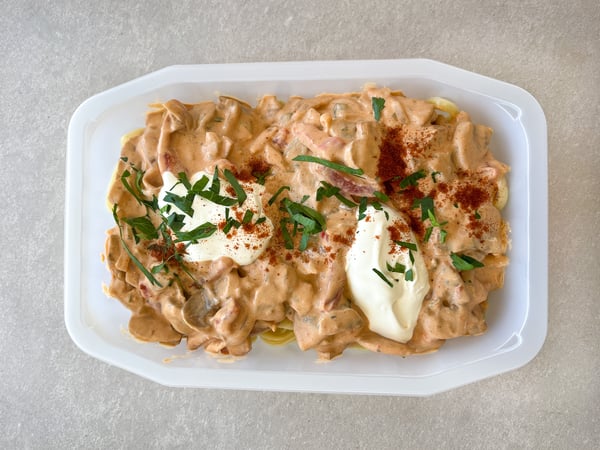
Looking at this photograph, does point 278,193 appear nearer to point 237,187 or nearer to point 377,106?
point 237,187

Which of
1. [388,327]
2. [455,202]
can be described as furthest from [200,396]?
[455,202]

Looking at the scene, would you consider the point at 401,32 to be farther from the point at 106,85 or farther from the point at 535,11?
the point at 106,85

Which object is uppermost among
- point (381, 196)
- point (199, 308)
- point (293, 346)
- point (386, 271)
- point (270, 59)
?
point (270, 59)

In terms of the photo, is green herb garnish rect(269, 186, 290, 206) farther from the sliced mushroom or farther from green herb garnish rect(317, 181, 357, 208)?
the sliced mushroom

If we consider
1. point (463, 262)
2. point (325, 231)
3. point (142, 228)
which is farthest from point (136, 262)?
point (463, 262)

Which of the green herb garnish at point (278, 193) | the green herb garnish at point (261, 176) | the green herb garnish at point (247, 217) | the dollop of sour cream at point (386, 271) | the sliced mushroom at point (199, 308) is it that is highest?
the green herb garnish at point (261, 176)

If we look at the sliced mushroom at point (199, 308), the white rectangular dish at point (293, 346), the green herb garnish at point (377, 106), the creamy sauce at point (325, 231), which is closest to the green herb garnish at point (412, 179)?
the creamy sauce at point (325, 231)

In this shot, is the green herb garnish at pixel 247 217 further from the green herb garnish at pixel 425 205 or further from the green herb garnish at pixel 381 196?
the green herb garnish at pixel 425 205
